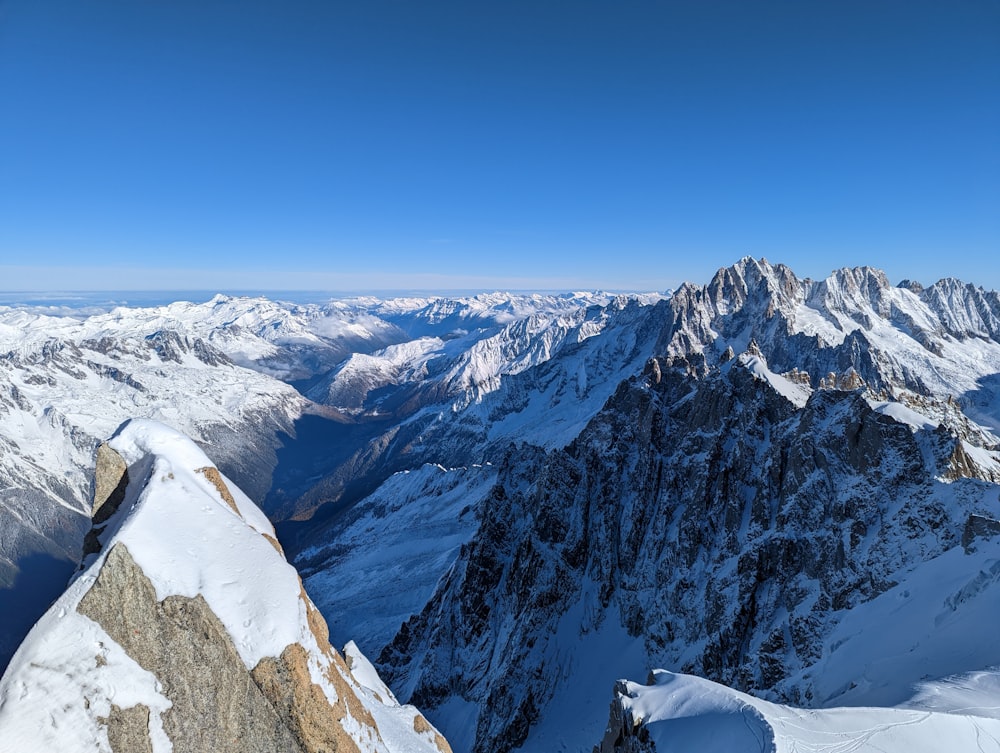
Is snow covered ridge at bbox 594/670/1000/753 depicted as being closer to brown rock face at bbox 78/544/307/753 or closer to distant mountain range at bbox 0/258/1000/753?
distant mountain range at bbox 0/258/1000/753

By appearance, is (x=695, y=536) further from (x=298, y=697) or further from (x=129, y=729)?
(x=129, y=729)

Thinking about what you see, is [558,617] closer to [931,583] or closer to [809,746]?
[931,583]

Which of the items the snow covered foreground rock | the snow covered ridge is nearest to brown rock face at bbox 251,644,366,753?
the snow covered foreground rock

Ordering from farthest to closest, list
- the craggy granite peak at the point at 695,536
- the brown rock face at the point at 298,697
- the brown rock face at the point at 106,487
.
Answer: the craggy granite peak at the point at 695,536 < the brown rock face at the point at 106,487 < the brown rock face at the point at 298,697

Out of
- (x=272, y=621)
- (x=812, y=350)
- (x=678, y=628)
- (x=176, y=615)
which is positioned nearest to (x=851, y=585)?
(x=678, y=628)

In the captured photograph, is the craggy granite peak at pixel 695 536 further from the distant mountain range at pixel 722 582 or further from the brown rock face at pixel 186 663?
the brown rock face at pixel 186 663

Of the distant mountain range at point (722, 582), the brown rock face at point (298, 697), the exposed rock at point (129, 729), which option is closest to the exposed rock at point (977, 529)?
the distant mountain range at point (722, 582)
